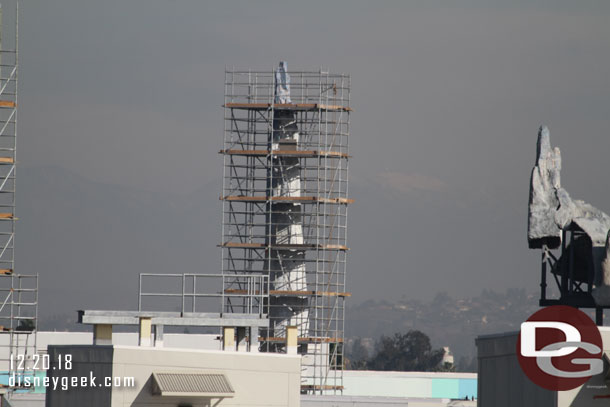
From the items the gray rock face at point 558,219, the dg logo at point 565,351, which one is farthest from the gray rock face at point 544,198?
the dg logo at point 565,351

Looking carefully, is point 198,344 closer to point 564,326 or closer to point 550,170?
point 550,170

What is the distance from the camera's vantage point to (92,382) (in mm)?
47125

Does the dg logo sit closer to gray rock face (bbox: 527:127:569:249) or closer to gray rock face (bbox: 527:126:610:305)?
gray rock face (bbox: 527:126:610:305)

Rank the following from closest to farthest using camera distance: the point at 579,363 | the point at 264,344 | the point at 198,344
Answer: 1. the point at 579,363
2. the point at 264,344
3. the point at 198,344

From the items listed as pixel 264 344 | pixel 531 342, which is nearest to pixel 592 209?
pixel 531 342

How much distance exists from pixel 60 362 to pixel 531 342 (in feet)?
50.0

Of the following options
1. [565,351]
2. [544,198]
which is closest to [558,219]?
[544,198]

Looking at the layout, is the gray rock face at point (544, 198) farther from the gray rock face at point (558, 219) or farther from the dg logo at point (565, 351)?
the dg logo at point (565, 351)

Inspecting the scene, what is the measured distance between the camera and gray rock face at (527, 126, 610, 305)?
175 ft

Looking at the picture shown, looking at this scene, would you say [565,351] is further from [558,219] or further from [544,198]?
[544,198]

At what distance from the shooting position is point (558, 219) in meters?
56.8

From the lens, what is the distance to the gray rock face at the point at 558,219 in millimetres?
53344

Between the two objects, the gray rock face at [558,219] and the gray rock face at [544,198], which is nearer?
the gray rock face at [558,219]

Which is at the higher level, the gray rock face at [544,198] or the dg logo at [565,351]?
the gray rock face at [544,198]
